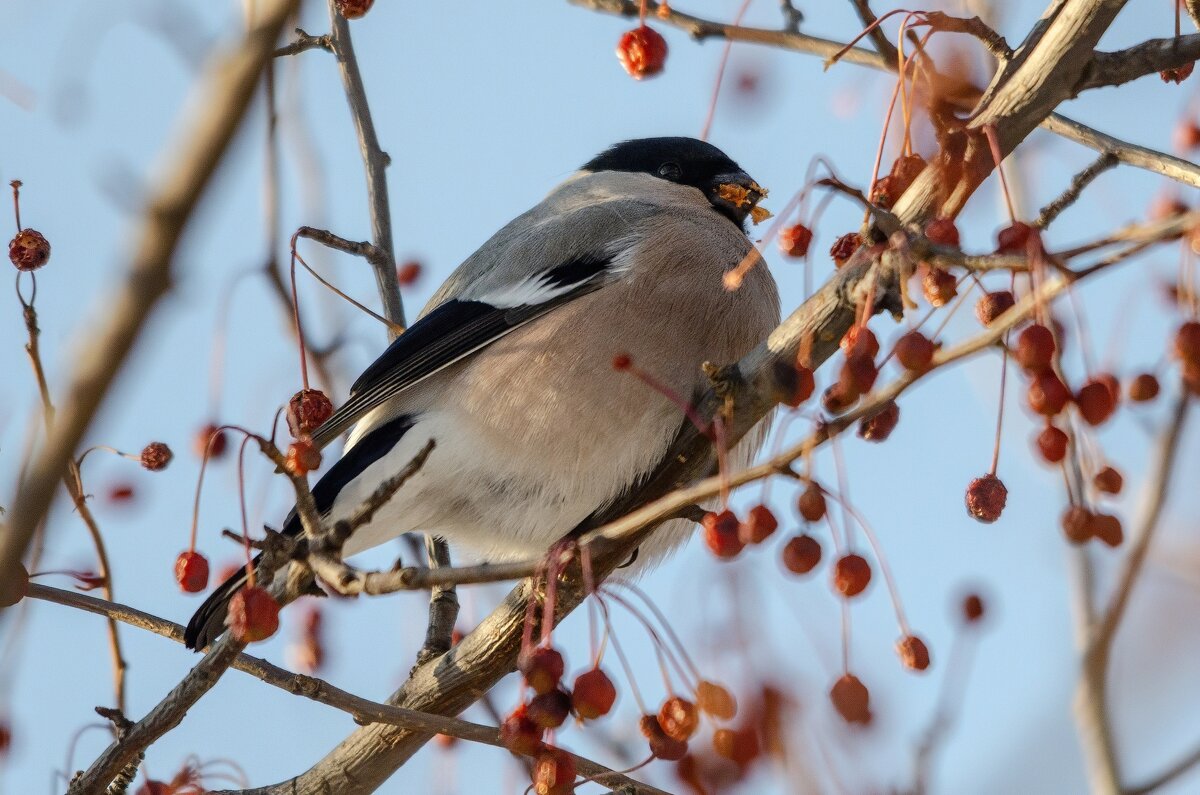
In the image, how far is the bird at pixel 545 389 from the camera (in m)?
3.75

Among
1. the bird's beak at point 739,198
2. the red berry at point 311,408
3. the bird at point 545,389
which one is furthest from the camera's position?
the bird's beak at point 739,198

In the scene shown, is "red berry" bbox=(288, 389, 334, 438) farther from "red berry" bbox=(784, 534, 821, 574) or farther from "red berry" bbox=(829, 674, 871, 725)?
"red berry" bbox=(829, 674, 871, 725)

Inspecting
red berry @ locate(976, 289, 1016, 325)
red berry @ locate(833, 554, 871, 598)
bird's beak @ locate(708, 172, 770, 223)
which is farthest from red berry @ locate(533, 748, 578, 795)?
bird's beak @ locate(708, 172, 770, 223)

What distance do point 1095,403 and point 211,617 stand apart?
1.98m

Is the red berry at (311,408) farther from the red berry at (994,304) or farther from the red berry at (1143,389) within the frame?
the red berry at (1143,389)

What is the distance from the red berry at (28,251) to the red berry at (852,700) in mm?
2068

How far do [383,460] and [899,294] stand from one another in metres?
1.83

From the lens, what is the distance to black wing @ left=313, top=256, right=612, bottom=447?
3.91m

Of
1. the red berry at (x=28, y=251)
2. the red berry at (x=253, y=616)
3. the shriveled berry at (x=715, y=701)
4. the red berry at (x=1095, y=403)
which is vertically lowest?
the shriveled berry at (x=715, y=701)

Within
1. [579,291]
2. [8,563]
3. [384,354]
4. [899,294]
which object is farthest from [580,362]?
[8,563]

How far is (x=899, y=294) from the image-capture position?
245 cm

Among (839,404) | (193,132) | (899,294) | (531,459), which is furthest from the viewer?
(531,459)

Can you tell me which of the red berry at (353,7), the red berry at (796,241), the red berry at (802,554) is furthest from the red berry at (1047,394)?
the red berry at (353,7)

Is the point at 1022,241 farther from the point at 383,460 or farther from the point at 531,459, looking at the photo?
the point at 383,460
